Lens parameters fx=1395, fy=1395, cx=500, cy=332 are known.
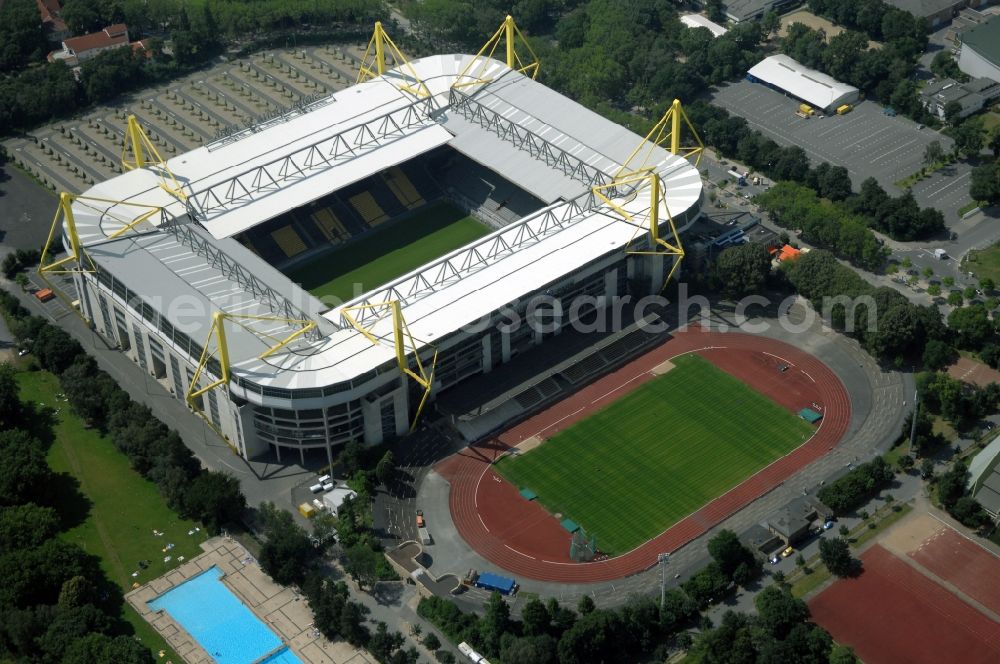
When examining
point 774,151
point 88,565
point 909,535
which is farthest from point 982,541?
point 88,565

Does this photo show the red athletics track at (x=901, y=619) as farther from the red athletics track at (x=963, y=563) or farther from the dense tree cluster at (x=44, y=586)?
the dense tree cluster at (x=44, y=586)

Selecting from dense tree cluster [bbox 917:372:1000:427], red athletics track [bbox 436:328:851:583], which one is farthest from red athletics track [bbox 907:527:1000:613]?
dense tree cluster [bbox 917:372:1000:427]

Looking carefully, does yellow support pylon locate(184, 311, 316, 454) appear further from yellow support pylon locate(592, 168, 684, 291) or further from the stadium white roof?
yellow support pylon locate(592, 168, 684, 291)

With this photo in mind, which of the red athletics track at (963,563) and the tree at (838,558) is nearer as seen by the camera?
the red athletics track at (963,563)

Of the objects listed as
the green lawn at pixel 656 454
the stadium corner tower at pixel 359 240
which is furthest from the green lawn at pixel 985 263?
the green lawn at pixel 656 454

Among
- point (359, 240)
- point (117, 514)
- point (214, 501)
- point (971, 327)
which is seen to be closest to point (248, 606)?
point (214, 501)

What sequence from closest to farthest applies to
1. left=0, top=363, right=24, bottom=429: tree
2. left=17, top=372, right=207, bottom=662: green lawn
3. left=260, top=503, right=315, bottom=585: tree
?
left=260, top=503, right=315, bottom=585: tree → left=17, top=372, right=207, bottom=662: green lawn → left=0, top=363, right=24, bottom=429: tree

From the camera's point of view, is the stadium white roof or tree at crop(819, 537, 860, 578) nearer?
tree at crop(819, 537, 860, 578)

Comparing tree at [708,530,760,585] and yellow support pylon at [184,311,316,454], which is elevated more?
yellow support pylon at [184,311,316,454]
